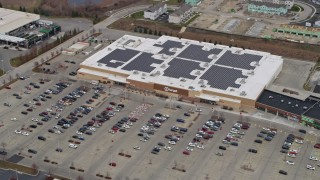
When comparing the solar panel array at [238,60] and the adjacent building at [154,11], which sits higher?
the solar panel array at [238,60]

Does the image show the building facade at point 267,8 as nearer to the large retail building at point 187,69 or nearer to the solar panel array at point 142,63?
the large retail building at point 187,69

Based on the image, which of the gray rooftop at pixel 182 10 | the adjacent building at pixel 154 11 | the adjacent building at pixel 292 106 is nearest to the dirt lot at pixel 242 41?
the adjacent building at pixel 154 11

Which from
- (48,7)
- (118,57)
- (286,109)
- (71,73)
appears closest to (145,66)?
(118,57)

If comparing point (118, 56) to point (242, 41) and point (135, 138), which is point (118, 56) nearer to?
point (135, 138)

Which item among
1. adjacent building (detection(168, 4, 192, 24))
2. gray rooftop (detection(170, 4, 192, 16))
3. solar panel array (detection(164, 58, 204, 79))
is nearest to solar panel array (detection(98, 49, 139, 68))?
solar panel array (detection(164, 58, 204, 79))

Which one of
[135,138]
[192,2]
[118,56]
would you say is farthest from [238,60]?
[192,2]

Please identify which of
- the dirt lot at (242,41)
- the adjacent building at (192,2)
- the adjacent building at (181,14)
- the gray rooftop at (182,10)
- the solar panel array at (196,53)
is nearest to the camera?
the solar panel array at (196,53)

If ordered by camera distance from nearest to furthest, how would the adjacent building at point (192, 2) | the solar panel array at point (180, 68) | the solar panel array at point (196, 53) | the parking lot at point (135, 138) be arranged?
the parking lot at point (135, 138), the solar panel array at point (180, 68), the solar panel array at point (196, 53), the adjacent building at point (192, 2)
